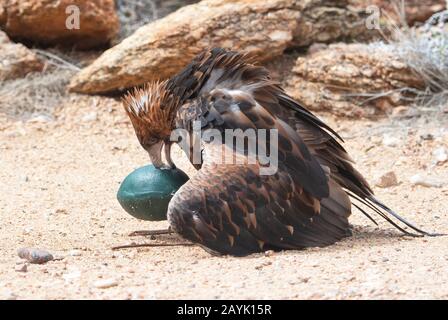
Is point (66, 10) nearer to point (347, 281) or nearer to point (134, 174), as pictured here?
point (134, 174)

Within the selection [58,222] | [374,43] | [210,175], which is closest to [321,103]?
[374,43]

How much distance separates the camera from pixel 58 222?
7.16m

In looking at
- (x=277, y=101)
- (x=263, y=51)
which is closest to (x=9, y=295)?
(x=277, y=101)

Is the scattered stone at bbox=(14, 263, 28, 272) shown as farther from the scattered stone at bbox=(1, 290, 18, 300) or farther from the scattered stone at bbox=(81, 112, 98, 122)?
the scattered stone at bbox=(81, 112, 98, 122)

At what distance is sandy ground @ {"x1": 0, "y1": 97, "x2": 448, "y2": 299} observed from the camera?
4828 millimetres

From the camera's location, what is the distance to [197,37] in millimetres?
9867

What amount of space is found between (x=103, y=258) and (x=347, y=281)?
1.77 metres

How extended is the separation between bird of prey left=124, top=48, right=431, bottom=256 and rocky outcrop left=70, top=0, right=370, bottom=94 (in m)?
3.50

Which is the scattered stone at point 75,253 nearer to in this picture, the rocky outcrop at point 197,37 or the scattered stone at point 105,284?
the scattered stone at point 105,284

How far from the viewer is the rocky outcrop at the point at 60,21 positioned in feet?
35.4

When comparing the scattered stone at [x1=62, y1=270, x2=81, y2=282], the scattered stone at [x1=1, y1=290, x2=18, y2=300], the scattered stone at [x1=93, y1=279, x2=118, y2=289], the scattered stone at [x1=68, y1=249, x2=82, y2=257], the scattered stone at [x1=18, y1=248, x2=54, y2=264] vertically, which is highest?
the scattered stone at [x1=93, y1=279, x2=118, y2=289]

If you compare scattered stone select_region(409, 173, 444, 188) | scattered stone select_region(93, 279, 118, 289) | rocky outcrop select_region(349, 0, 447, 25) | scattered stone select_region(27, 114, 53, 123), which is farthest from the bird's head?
rocky outcrop select_region(349, 0, 447, 25)

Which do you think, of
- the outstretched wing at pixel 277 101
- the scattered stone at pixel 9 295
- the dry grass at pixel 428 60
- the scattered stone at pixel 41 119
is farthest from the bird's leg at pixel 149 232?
the dry grass at pixel 428 60

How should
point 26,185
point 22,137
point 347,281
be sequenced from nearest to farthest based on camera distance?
point 347,281 < point 26,185 < point 22,137
